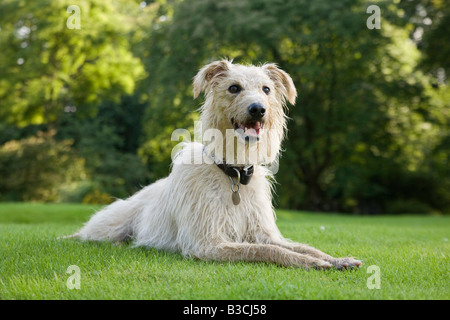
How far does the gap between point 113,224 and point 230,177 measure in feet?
6.68

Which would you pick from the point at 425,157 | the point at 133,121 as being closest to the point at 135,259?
the point at 425,157

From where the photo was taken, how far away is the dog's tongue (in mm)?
4730

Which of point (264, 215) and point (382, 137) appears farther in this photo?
point (382, 137)

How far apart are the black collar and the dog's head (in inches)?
9.5

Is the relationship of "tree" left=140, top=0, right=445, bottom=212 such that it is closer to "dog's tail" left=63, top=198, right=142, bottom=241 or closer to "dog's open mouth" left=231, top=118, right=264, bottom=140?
"dog's tail" left=63, top=198, right=142, bottom=241

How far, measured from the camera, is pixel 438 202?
23.0 meters

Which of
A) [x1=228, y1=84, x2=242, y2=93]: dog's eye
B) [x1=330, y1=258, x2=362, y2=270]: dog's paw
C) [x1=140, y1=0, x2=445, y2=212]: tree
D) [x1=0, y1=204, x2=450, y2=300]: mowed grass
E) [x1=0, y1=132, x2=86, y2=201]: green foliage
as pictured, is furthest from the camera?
[x1=0, y1=132, x2=86, y2=201]: green foliage

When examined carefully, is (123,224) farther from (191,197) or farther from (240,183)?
(240,183)

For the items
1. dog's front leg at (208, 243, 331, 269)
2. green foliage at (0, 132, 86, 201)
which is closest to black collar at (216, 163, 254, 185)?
dog's front leg at (208, 243, 331, 269)

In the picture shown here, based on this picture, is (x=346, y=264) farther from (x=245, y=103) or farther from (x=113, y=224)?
(x=113, y=224)

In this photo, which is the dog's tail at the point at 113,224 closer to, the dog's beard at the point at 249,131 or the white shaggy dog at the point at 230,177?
the white shaggy dog at the point at 230,177

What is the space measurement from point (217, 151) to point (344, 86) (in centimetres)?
1528

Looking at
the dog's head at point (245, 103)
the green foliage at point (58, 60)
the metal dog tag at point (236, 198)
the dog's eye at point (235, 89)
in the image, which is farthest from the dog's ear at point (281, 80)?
the green foliage at point (58, 60)

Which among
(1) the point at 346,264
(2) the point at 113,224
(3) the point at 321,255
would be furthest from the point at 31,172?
(1) the point at 346,264
